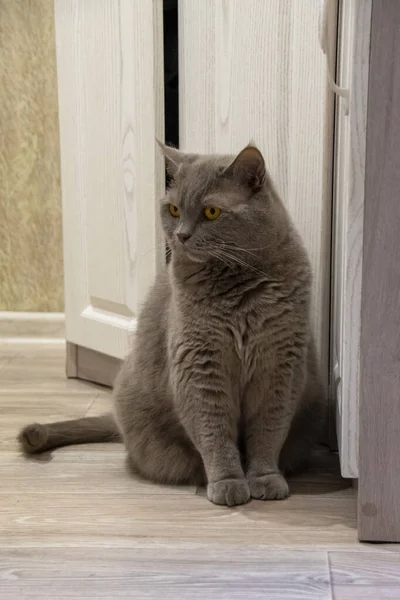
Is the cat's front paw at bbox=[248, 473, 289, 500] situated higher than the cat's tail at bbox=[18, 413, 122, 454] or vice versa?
the cat's front paw at bbox=[248, 473, 289, 500]

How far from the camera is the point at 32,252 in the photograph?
105 inches

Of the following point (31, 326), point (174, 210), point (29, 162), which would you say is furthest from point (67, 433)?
point (29, 162)

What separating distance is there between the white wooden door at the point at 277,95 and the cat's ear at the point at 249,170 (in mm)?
285

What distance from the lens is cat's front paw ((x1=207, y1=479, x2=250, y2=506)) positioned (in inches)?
51.6

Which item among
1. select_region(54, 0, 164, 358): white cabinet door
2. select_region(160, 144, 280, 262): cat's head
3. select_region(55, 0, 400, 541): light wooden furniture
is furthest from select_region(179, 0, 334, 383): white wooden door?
select_region(160, 144, 280, 262): cat's head

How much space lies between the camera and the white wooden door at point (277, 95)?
5.08ft

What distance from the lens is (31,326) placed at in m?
2.72

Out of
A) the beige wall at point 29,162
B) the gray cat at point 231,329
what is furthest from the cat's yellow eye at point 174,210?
the beige wall at point 29,162

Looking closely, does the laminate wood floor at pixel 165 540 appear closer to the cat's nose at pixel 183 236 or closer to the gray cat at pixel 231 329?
the gray cat at pixel 231 329

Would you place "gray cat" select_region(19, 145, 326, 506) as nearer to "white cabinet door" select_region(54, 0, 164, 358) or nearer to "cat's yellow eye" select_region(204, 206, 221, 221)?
"cat's yellow eye" select_region(204, 206, 221, 221)

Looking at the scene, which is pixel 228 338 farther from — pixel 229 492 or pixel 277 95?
pixel 277 95

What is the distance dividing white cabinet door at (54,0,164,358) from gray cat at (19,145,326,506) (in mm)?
463

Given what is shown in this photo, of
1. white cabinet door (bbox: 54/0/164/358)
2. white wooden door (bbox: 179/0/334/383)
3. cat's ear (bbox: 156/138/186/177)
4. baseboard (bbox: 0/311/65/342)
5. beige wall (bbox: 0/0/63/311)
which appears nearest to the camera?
cat's ear (bbox: 156/138/186/177)

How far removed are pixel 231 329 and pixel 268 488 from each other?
0.95 feet
